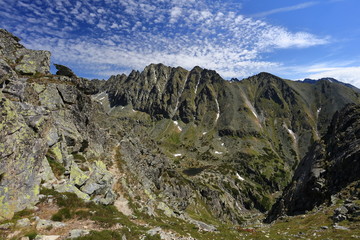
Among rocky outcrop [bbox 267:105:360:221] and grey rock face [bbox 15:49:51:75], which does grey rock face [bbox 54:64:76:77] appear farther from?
rocky outcrop [bbox 267:105:360:221]

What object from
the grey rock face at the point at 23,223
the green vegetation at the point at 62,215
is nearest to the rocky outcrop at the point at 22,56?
the green vegetation at the point at 62,215

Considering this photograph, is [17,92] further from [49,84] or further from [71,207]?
[71,207]

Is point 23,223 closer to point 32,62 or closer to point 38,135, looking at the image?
point 38,135

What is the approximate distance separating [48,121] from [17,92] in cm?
682

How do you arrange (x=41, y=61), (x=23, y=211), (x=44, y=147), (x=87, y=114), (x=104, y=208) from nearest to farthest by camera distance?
(x=23, y=211)
(x=44, y=147)
(x=104, y=208)
(x=41, y=61)
(x=87, y=114)

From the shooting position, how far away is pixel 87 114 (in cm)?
5122

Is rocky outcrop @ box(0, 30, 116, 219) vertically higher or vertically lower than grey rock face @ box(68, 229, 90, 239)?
higher

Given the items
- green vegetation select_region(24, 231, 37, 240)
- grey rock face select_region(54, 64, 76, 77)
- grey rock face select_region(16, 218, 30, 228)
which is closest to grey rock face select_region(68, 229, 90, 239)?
green vegetation select_region(24, 231, 37, 240)

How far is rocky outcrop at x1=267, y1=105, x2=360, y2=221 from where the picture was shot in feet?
185

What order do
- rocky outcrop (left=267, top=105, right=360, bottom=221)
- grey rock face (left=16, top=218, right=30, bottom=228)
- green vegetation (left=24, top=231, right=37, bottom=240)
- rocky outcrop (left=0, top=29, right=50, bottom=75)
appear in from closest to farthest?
green vegetation (left=24, top=231, right=37, bottom=240)
grey rock face (left=16, top=218, right=30, bottom=228)
rocky outcrop (left=0, top=29, right=50, bottom=75)
rocky outcrop (left=267, top=105, right=360, bottom=221)

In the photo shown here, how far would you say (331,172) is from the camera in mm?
63656

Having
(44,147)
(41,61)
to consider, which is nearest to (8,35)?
(41,61)

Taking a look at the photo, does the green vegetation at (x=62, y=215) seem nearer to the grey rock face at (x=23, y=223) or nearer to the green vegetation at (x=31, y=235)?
the grey rock face at (x=23, y=223)

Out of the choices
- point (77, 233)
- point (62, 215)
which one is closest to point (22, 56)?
point (62, 215)
